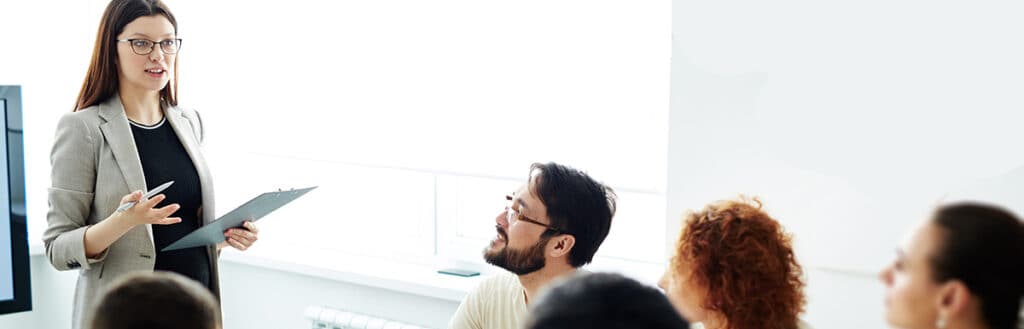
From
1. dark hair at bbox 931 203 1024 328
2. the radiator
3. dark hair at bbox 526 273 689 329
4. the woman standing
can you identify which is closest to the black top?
the woman standing

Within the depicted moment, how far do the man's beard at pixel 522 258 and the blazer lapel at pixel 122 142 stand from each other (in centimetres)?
100

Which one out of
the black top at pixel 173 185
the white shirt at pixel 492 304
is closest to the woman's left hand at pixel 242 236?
the black top at pixel 173 185

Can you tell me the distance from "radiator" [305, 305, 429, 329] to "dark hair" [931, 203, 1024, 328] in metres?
2.51

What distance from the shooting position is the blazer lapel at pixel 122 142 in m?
3.15

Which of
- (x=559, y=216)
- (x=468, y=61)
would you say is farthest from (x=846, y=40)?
(x=468, y=61)

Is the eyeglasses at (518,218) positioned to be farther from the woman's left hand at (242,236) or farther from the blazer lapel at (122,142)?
the blazer lapel at (122,142)

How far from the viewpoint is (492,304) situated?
2.99 metres

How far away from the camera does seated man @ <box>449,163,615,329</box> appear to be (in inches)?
114

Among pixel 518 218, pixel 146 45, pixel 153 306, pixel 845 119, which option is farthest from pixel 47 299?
pixel 153 306

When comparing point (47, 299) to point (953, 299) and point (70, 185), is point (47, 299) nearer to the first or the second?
point (70, 185)

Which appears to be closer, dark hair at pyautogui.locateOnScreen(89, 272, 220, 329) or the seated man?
dark hair at pyautogui.locateOnScreen(89, 272, 220, 329)

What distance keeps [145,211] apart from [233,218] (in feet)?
0.84

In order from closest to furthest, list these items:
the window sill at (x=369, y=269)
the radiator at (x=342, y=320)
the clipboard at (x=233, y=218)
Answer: the clipboard at (x=233, y=218), the window sill at (x=369, y=269), the radiator at (x=342, y=320)

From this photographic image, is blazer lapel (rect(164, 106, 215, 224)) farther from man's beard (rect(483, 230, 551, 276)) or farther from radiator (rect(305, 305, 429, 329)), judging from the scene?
man's beard (rect(483, 230, 551, 276))
